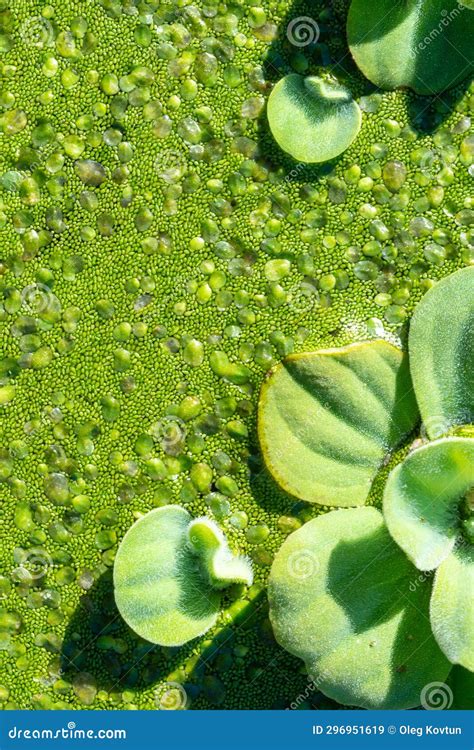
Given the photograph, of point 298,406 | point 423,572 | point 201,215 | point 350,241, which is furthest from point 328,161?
point 423,572

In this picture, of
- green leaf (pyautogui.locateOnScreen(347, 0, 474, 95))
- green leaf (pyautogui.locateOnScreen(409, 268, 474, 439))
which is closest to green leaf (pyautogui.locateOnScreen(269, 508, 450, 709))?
green leaf (pyautogui.locateOnScreen(409, 268, 474, 439))

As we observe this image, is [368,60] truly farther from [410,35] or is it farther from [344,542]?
[344,542]

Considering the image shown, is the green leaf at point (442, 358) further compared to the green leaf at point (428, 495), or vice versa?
the green leaf at point (442, 358)

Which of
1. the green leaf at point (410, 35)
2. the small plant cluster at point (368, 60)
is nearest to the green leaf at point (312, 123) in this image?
the small plant cluster at point (368, 60)

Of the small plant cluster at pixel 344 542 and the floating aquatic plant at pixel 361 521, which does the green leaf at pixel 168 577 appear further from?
the floating aquatic plant at pixel 361 521

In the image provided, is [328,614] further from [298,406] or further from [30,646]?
[30,646]

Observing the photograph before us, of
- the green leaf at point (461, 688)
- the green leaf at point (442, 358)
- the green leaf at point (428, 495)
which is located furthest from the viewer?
the green leaf at point (461, 688)
